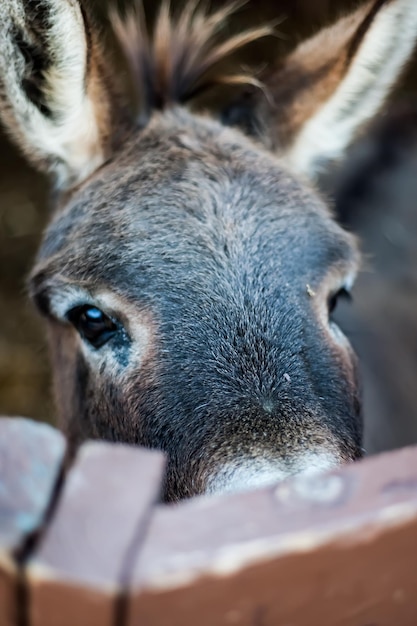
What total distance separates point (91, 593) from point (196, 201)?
133 centimetres

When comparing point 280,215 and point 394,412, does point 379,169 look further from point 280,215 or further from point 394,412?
point 280,215

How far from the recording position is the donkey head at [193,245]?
1.64 m

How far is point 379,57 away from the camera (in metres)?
2.44

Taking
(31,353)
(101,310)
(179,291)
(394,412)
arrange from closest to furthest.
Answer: (179,291)
(101,310)
(394,412)
(31,353)

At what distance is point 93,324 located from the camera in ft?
6.39

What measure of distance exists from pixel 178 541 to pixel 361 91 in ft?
6.96

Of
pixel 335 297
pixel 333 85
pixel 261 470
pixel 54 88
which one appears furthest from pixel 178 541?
pixel 333 85

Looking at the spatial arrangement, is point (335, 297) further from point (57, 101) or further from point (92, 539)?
point (92, 539)

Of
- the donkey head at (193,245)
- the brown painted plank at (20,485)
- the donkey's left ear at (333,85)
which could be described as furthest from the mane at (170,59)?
the brown painted plank at (20,485)

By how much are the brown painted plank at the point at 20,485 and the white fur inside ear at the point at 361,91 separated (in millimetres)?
1851

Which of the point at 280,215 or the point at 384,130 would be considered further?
the point at 384,130

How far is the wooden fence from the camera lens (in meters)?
0.77

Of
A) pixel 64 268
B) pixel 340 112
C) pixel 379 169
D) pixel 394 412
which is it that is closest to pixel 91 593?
pixel 64 268

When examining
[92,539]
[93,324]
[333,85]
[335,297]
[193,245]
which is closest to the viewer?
[92,539]
